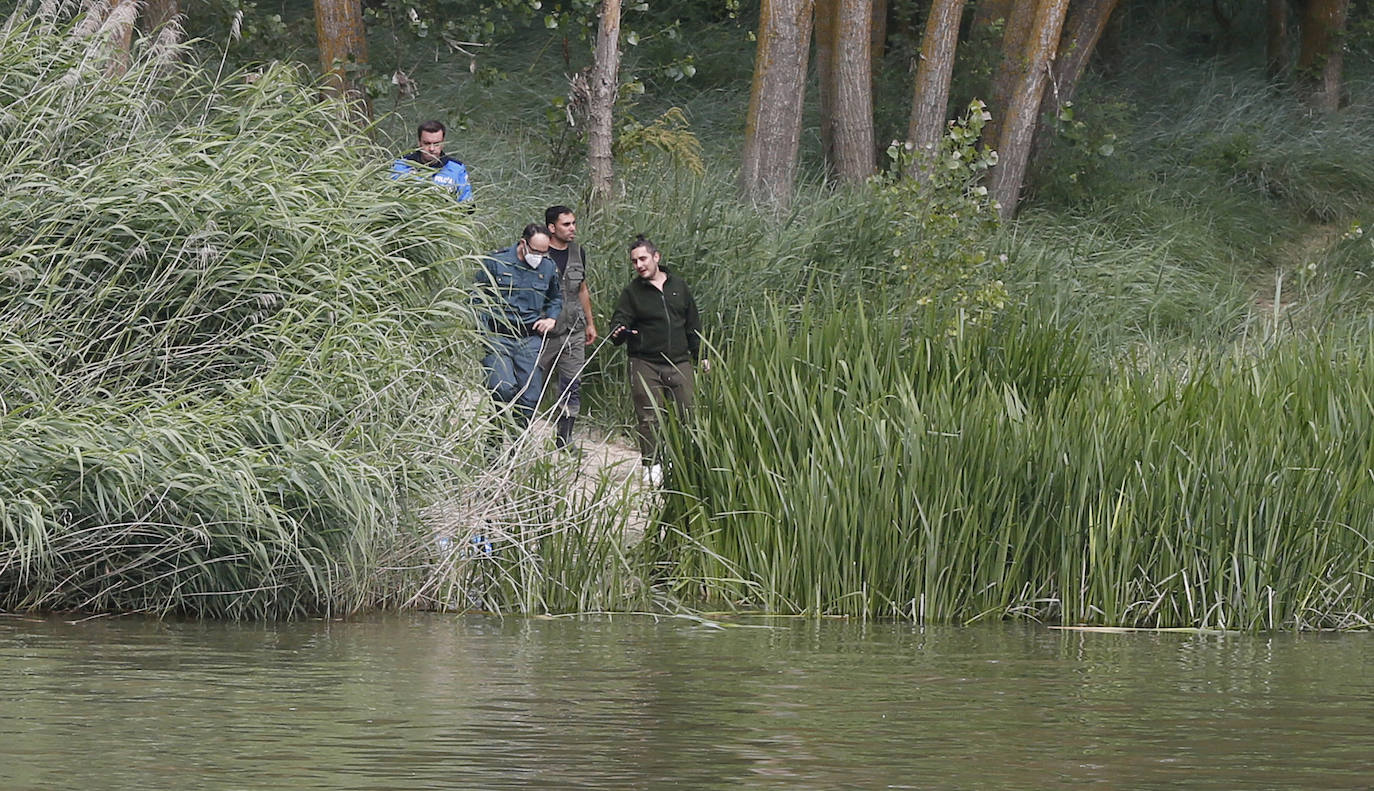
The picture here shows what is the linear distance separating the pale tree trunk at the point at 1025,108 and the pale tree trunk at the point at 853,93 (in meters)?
1.03

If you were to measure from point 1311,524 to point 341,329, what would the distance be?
4.25m

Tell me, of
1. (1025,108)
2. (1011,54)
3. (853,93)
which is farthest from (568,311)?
(1011,54)

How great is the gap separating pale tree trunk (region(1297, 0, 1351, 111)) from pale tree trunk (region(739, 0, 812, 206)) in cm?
716

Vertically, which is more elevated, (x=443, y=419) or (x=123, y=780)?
(x=443, y=419)

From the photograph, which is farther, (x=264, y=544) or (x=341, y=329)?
(x=341, y=329)

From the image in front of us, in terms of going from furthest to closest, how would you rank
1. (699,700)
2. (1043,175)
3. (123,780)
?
(1043,175)
(699,700)
(123,780)

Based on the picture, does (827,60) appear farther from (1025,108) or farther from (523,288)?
(523,288)

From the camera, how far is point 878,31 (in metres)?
18.1

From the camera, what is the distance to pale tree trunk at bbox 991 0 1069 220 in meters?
15.5

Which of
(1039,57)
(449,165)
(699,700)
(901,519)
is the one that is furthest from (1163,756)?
(1039,57)

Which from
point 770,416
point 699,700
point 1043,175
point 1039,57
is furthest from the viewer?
point 1043,175

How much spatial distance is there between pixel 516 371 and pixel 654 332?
821 mm

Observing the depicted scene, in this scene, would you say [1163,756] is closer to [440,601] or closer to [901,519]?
[901,519]

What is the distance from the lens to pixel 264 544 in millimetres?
8305
